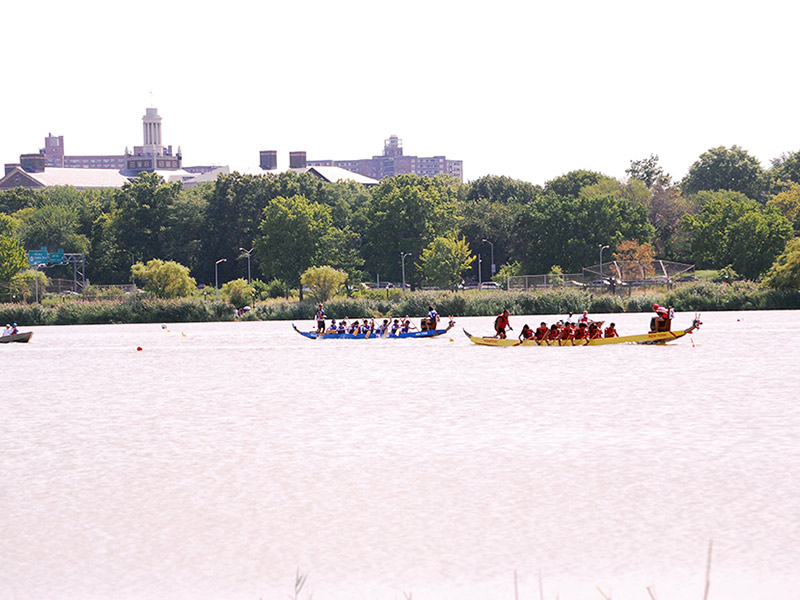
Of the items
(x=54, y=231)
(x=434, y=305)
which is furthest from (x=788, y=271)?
(x=54, y=231)

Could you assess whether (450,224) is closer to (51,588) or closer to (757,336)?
(757,336)

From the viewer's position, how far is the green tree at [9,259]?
361ft

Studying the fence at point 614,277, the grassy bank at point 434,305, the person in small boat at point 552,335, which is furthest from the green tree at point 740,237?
the person in small boat at point 552,335

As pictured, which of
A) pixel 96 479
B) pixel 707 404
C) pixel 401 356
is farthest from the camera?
pixel 401 356

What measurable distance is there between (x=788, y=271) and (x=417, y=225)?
48.9m

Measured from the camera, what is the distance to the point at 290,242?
366 ft

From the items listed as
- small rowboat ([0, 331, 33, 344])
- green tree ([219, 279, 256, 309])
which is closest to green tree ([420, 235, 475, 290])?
green tree ([219, 279, 256, 309])

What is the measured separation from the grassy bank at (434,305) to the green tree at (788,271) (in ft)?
2.50

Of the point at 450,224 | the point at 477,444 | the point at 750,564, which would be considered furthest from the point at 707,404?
the point at 450,224

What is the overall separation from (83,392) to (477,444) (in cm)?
1851

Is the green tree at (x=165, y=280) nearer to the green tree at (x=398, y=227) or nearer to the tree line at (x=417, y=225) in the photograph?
the tree line at (x=417, y=225)

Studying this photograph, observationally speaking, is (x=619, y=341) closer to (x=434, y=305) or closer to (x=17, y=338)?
(x=434, y=305)

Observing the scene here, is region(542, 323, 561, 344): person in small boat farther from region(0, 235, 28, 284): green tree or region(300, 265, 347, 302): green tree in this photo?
region(0, 235, 28, 284): green tree

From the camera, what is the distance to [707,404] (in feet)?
95.9
